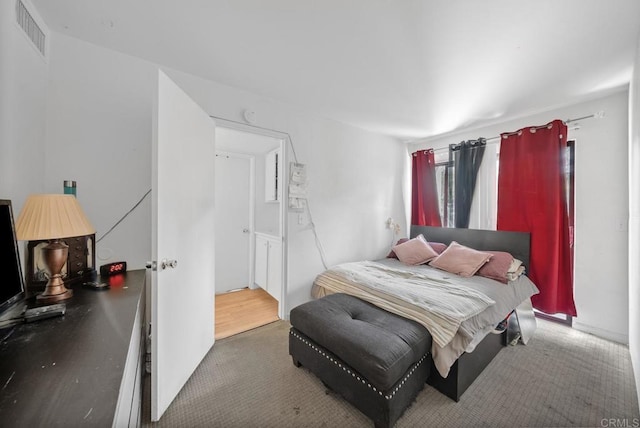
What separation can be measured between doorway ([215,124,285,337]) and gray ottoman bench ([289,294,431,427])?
Result: 1.41 meters

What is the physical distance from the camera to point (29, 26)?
133 cm

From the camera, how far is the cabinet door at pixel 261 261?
334 cm

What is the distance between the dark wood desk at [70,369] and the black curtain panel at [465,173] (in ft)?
11.5

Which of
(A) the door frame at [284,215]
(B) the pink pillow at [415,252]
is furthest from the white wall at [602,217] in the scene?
(A) the door frame at [284,215]

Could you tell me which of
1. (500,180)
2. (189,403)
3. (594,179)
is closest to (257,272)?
(189,403)

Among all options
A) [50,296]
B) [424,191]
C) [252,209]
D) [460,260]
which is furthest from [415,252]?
[50,296]

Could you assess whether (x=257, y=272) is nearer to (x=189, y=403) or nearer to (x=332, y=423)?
(x=189, y=403)

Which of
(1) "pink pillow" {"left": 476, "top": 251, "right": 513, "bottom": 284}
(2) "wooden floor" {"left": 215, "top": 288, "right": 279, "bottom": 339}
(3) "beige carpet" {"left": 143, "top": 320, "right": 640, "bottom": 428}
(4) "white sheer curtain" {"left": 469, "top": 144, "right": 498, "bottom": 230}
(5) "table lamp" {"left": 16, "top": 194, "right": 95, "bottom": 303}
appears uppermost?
(4) "white sheer curtain" {"left": 469, "top": 144, "right": 498, "bottom": 230}

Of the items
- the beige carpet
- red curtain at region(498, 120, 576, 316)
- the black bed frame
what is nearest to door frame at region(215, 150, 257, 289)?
the beige carpet

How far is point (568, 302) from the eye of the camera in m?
2.45

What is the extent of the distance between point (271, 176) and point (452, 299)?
2.53m

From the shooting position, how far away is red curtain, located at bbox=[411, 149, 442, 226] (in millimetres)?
3570

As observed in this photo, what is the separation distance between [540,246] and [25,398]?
Result: 12.0ft

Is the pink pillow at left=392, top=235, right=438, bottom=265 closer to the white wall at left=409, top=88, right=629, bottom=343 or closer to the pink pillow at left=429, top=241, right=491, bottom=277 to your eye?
the pink pillow at left=429, top=241, right=491, bottom=277
